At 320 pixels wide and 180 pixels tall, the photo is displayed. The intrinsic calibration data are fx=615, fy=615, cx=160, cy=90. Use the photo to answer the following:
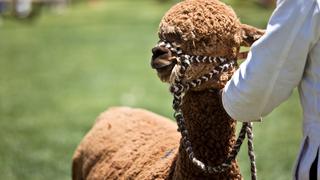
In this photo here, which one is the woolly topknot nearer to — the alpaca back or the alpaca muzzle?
the alpaca muzzle

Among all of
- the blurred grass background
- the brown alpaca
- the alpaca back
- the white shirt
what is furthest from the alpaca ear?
the blurred grass background

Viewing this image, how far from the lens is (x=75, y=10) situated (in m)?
23.3

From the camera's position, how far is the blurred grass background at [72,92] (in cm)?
569

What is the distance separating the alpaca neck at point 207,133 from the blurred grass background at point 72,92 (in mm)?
2435

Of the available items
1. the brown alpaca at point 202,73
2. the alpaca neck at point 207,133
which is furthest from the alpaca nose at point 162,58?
the alpaca neck at point 207,133

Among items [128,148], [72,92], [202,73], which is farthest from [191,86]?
[72,92]

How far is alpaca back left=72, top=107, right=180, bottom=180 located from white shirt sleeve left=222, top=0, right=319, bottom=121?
0.74 m

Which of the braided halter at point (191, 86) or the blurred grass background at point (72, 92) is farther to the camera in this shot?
the blurred grass background at point (72, 92)

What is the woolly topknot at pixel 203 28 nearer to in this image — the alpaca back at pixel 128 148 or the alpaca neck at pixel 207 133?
the alpaca neck at pixel 207 133

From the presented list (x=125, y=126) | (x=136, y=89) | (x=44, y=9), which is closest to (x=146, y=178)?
(x=125, y=126)

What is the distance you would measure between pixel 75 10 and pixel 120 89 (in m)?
14.7

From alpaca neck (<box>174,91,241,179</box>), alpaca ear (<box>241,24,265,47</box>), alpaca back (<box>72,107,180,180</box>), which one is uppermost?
alpaca ear (<box>241,24,265,47</box>)

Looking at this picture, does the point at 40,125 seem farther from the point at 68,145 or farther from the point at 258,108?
the point at 258,108

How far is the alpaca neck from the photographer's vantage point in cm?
244
